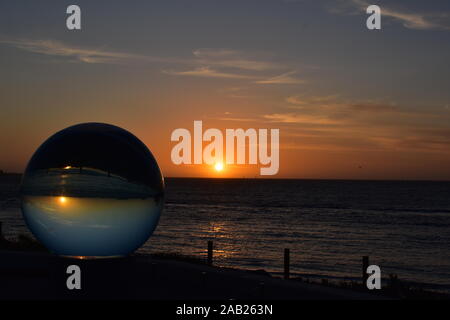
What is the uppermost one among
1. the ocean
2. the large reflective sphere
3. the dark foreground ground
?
the large reflective sphere

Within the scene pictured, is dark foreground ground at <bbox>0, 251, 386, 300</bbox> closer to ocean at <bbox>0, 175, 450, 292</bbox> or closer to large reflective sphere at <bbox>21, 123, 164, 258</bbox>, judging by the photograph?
large reflective sphere at <bbox>21, 123, 164, 258</bbox>

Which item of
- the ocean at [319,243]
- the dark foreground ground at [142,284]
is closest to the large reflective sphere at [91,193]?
the dark foreground ground at [142,284]

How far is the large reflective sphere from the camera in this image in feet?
36.0

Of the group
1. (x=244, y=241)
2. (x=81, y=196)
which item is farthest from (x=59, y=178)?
(x=244, y=241)

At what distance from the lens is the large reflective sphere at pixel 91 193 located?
1097 cm

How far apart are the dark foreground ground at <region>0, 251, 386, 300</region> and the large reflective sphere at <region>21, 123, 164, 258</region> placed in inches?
17.1

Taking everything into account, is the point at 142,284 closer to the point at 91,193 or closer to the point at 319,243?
the point at 91,193

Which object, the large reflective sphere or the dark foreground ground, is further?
the dark foreground ground

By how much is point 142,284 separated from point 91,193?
2354mm

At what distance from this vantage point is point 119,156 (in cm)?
1154

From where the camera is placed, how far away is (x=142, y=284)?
12094 millimetres

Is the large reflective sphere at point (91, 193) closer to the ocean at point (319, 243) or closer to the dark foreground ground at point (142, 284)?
the dark foreground ground at point (142, 284)

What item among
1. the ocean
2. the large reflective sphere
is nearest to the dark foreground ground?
the large reflective sphere
